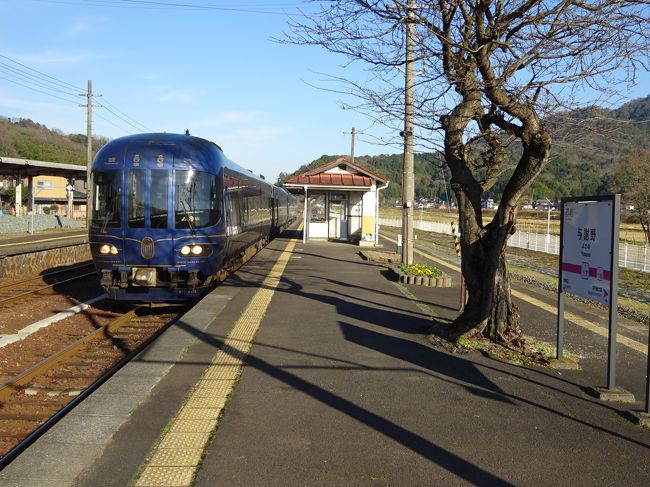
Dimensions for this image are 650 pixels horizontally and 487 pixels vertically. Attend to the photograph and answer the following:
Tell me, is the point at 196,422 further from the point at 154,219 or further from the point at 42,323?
the point at 42,323

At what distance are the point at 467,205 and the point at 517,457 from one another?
413cm

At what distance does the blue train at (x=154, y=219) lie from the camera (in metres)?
9.84

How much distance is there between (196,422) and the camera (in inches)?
185

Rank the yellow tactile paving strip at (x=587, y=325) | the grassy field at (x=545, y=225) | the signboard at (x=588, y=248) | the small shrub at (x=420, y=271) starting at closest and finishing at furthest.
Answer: the signboard at (x=588, y=248) → the yellow tactile paving strip at (x=587, y=325) → the small shrub at (x=420, y=271) → the grassy field at (x=545, y=225)

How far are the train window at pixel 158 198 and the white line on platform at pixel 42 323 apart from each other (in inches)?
95.4

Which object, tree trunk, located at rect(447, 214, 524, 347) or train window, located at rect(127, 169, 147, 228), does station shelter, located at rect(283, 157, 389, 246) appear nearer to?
train window, located at rect(127, 169, 147, 228)

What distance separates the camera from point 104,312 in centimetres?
1124

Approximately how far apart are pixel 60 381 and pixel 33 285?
8794 mm

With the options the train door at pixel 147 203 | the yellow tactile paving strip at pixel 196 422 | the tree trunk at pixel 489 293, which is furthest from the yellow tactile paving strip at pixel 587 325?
the train door at pixel 147 203

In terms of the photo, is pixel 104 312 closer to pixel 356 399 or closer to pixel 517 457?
pixel 356 399

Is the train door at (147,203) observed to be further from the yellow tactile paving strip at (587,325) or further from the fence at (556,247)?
the fence at (556,247)

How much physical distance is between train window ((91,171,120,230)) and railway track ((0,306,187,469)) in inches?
65.6

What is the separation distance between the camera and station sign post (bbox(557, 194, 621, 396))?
5.77 meters

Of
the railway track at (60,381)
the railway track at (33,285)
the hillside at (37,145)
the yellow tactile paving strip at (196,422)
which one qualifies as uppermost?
the hillside at (37,145)
